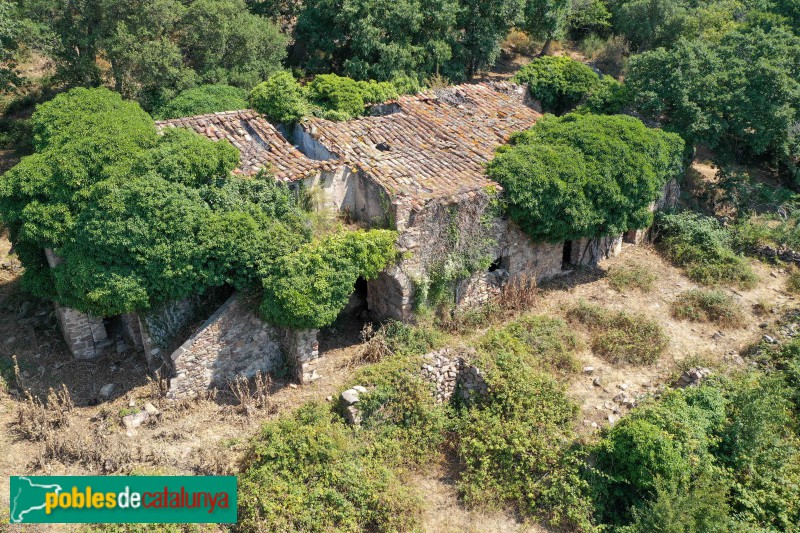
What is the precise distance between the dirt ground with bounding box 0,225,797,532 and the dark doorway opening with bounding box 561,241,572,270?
0.46 m

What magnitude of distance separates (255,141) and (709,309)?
1426 cm

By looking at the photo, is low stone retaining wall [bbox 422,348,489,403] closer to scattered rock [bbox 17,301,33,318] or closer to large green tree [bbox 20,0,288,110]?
scattered rock [bbox 17,301,33,318]

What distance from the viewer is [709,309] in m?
19.0

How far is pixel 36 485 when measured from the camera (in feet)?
40.8

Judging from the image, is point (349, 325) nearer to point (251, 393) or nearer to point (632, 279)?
point (251, 393)

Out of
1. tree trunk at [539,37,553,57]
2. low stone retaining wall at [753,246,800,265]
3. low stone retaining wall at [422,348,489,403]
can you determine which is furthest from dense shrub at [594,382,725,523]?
tree trunk at [539,37,553,57]

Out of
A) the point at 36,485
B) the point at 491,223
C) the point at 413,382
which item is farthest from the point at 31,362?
the point at 491,223

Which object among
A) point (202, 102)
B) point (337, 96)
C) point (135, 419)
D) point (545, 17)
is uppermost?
point (545, 17)

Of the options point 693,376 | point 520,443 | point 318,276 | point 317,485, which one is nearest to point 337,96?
point 318,276

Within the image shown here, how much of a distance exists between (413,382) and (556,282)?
7215 mm

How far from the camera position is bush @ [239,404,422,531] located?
40.5 ft

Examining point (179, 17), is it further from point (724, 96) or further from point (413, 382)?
point (724, 96)

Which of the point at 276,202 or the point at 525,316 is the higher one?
the point at 276,202

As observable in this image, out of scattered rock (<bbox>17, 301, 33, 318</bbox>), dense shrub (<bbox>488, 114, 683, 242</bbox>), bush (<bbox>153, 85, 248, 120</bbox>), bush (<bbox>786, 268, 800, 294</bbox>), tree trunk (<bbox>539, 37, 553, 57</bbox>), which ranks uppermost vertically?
tree trunk (<bbox>539, 37, 553, 57</bbox>)
